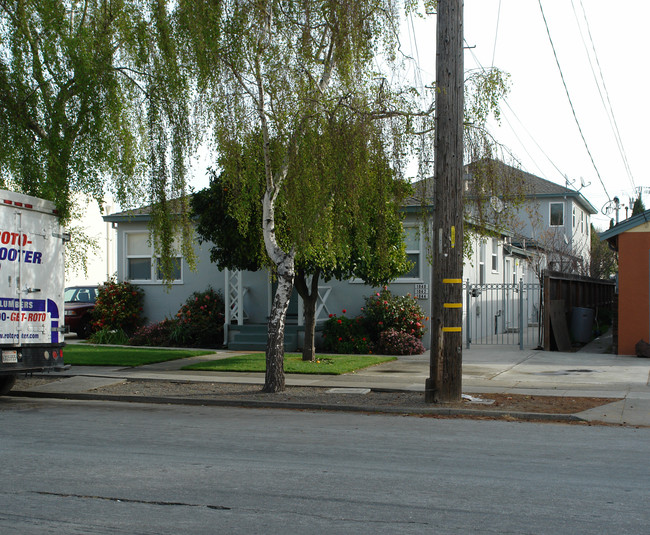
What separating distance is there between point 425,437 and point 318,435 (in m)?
1.34

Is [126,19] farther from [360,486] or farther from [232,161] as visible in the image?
[360,486]

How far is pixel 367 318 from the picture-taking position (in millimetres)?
20594

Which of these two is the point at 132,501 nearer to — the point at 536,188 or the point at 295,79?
the point at 295,79

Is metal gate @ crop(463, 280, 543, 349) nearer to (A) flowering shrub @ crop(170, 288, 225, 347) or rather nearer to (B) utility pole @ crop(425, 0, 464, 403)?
(A) flowering shrub @ crop(170, 288, 225, 347)

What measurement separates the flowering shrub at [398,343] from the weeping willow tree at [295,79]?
26.5 feet

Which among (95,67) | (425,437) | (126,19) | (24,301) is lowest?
(425,437)

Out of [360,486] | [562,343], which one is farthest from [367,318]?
[360,486]

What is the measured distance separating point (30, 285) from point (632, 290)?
14551 millimetres

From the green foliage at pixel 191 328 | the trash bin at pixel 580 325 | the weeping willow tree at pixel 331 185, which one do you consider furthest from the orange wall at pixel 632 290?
the green foliage at pixel 191 328

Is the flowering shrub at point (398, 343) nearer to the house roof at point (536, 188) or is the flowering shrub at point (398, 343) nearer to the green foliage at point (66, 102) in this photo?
the house roof at point (536, 188)

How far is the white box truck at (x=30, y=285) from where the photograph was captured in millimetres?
11414

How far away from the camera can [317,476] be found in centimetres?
693

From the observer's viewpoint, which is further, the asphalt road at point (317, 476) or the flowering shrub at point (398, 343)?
the flowering shrub at point (398, 343)

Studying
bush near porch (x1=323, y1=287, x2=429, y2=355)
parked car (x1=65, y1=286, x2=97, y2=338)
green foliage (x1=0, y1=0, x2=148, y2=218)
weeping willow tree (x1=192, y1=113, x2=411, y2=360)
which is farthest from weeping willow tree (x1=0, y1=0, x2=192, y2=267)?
parked car (x1=65, y1=286, x2=97, y2=338)
